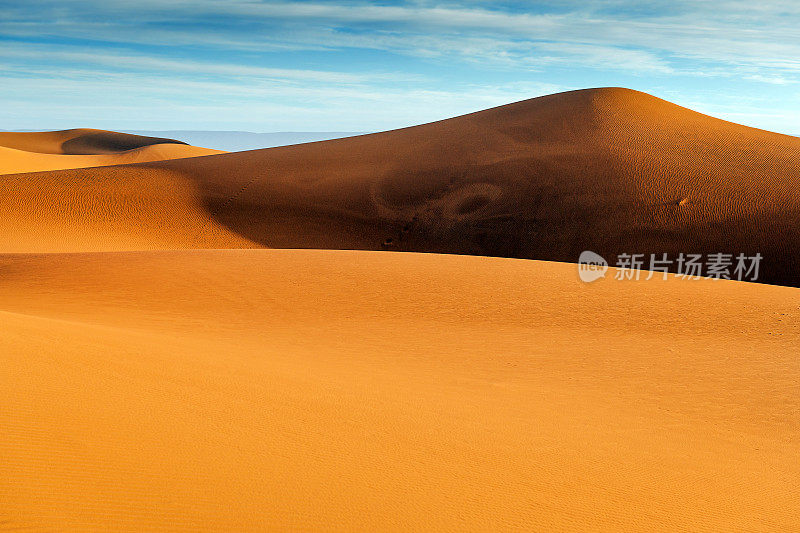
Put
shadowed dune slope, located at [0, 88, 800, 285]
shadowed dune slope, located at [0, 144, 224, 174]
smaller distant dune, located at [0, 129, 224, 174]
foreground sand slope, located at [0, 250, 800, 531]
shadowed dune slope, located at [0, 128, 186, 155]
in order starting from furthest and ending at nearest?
shadowed dune slope, located at [0, 128, 186, 155]
smaller distant dune, located at [0, 129, 224, 174]
shadowed dune slope, located at [0, 144, 224, 174]
shadowed dune slope, located at [0, 88, 800, 285]
foreground sand slope, located at [0, 250, 800, 531]

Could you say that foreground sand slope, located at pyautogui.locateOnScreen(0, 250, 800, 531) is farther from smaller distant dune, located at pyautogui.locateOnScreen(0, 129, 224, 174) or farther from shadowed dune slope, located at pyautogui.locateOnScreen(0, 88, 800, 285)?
smaller distant dune, located at pyautogui.locateOnScreen(0, 129, 224, 174)

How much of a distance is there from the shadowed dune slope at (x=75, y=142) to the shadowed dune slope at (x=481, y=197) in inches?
3279

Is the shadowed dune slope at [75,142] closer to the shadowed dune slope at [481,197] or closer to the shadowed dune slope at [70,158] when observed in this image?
the shadowed dune slope at [70,158]

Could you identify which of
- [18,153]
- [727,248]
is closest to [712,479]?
[727,248]

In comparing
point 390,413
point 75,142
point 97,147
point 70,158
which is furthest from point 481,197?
point 75,142

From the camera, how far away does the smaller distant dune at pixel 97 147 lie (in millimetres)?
91637

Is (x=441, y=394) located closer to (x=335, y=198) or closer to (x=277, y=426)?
(x=277, y=426)

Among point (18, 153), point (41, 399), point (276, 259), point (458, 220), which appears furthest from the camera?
point (18, 153)

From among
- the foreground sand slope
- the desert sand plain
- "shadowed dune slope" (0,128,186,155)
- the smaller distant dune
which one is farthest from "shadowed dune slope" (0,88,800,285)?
"shadowed dune slope" (0,128,186,155)

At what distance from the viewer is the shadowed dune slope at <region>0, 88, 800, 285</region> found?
3209cm

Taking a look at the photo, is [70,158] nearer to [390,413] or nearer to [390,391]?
[390,391]

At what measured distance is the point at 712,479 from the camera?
5914 millimetres

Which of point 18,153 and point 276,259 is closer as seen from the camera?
point 276,259

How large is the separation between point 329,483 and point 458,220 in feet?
102
